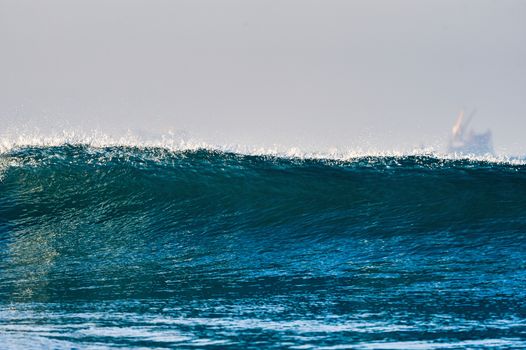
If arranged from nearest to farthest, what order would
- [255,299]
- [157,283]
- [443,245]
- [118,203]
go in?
[255,299], [157,283], [443,245], [118,203]

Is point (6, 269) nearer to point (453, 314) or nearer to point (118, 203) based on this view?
point (118, 203)

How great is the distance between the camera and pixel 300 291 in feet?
20.8

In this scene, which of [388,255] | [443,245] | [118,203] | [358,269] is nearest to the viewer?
[358,269]

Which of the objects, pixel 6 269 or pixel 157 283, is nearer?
pixel 157 283

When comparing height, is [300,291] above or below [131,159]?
below

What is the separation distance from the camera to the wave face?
501 centimetres

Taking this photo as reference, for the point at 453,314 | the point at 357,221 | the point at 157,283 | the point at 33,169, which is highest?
the point at 33,169

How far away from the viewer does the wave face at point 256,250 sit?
5.01 m

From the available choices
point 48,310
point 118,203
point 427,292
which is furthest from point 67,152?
point 427,292

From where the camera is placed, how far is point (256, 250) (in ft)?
28.5

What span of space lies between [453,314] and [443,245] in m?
3.67

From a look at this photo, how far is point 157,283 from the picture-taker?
266 inches

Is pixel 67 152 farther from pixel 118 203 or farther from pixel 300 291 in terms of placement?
pixel 300 291

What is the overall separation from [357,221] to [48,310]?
5561 millimetres
